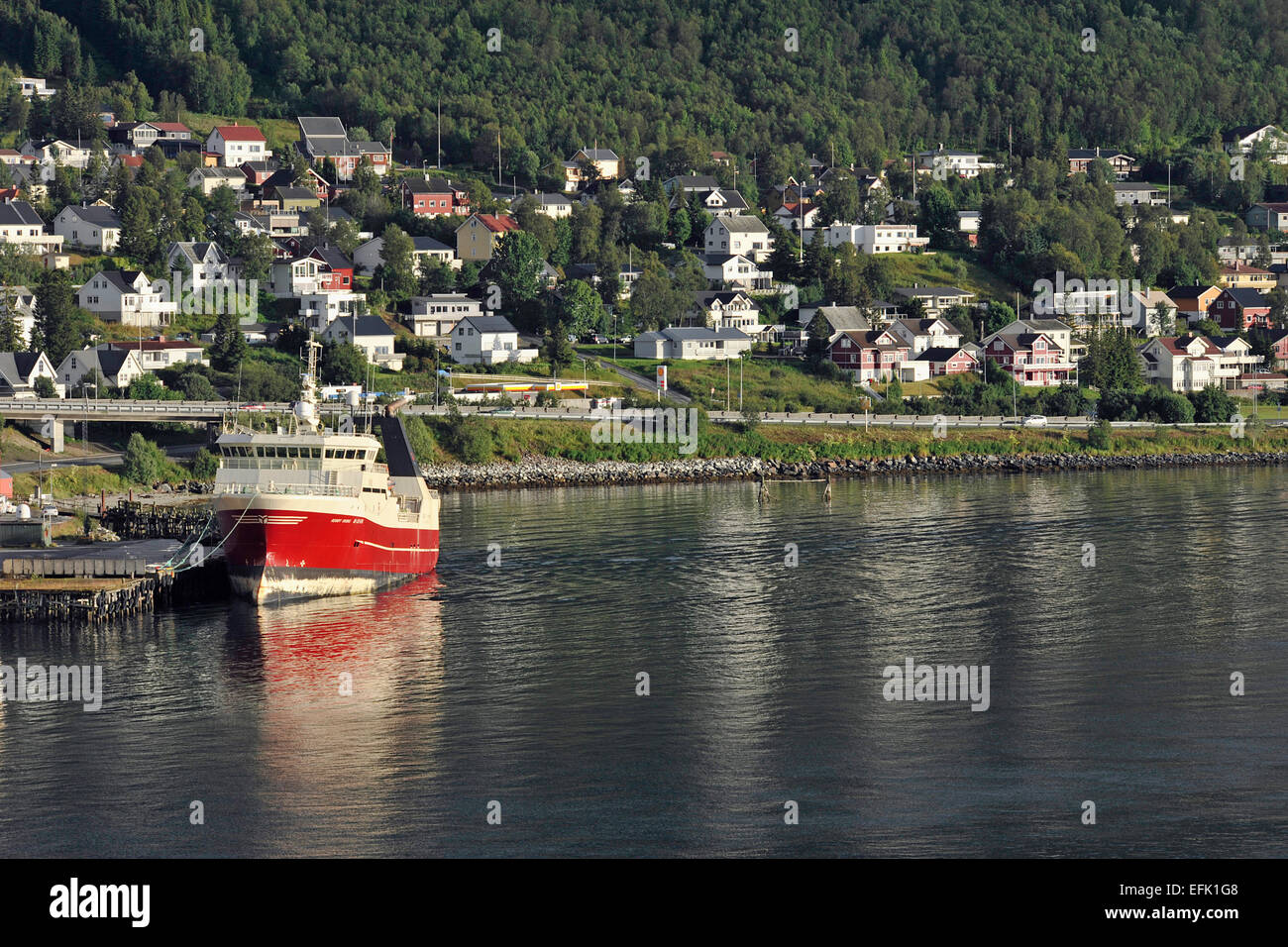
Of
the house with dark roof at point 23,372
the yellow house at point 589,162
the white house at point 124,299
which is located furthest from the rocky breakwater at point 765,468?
the yellow house at point 589,162

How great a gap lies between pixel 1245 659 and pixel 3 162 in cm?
12852

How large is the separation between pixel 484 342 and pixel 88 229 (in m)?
35.4

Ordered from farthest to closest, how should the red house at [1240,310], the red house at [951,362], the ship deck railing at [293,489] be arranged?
the red house at [1240,310] → the red house at [951,362] → the ship deck railing at [293,489]

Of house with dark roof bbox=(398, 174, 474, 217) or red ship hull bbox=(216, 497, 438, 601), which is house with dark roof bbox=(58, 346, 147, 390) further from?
house with dark roof bbox=(398, 174, 474, 217)

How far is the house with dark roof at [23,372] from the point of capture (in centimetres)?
9731

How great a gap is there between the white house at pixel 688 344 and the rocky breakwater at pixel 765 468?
21.8 meters

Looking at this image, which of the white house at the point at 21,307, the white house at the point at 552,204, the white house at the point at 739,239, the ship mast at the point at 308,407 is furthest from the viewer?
the white house at the point at 552,204

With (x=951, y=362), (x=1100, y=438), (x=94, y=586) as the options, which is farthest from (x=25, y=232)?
(x=94, y=586)

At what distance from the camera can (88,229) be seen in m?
131

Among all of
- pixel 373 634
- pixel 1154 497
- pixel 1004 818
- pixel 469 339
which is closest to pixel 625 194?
pixel 469 339

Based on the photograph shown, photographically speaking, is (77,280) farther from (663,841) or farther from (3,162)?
(663,841)

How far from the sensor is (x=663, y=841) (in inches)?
1323

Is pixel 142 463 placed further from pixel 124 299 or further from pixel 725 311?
pixel 725 311

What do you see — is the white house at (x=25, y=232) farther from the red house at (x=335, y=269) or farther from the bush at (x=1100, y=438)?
the bush at (x=1100, y=438)
